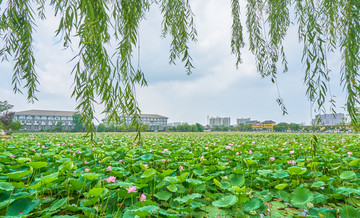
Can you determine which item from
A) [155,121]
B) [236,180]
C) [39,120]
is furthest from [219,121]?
[236,180]

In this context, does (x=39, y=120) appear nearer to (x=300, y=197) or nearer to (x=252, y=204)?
(x=252, y=204)

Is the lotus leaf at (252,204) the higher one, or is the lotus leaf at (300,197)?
the lotus leaf at (300,197)

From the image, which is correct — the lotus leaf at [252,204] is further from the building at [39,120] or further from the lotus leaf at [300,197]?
the building at [39,120]

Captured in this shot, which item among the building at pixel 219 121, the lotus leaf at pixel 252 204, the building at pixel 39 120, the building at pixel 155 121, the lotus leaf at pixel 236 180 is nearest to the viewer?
the lotus leaf at pixel 252 204

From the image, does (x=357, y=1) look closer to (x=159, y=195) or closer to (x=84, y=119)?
(x=159, y=195)

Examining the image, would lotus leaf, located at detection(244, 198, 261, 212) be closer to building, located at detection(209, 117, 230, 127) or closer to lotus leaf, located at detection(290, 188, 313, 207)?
lotus leaf, located at detection(290, 188, 313, 207)

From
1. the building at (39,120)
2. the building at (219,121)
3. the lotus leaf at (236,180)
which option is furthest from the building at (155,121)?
the lotus leaf at (236,180)

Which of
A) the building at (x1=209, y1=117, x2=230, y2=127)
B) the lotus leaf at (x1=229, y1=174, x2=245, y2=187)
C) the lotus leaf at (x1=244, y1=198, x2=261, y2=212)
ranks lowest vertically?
the lotus leaf at (x1=244, y1=198, x2=261, y2=212)

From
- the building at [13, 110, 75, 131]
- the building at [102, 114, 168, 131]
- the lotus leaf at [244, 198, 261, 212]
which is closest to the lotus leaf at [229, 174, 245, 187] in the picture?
the lotus leaf at [244, 198, 261, 212]

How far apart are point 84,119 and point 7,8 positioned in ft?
3.55

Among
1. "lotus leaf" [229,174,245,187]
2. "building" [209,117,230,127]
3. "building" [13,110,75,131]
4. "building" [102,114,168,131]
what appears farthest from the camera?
"building" [209,117,230,127]

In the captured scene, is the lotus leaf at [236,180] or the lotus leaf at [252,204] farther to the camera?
the lotus leaf at [236,180]

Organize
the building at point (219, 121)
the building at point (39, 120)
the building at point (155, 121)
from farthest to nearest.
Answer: the building at point (219, 121), the building at point (155, 121), the building at point (39, 120)

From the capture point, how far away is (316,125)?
117cm
